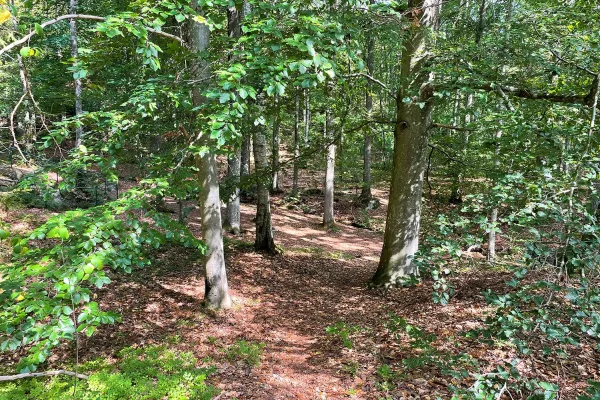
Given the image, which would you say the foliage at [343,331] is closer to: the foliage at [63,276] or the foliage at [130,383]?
the foliage at [130,383]

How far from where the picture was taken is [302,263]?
32.4 ft

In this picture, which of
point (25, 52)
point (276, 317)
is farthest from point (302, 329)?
point (25, 52)

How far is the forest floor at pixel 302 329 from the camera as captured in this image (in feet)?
14.0

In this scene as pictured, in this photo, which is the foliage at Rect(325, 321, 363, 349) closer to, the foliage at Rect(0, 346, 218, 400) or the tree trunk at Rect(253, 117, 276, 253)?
the foliage at Rect(0, 346, 218, 400)

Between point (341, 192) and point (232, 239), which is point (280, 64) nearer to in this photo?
point (232, 239)

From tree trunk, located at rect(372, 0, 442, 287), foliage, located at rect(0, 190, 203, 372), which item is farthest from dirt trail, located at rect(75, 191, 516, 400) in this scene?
foliage, located at rect(0, 190, 203, 372)

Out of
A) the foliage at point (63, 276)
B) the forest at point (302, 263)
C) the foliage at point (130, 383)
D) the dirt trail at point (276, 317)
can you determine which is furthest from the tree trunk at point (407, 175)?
the foliage at point (63, 276)

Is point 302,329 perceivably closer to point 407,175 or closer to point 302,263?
point 407,175

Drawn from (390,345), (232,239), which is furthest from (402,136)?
(232,239)

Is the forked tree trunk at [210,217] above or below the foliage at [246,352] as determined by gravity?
above

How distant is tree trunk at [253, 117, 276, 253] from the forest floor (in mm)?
364

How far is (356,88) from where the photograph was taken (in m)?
8.54

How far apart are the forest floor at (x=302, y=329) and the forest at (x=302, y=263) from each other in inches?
1.5

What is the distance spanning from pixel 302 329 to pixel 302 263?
3795 millimetres
